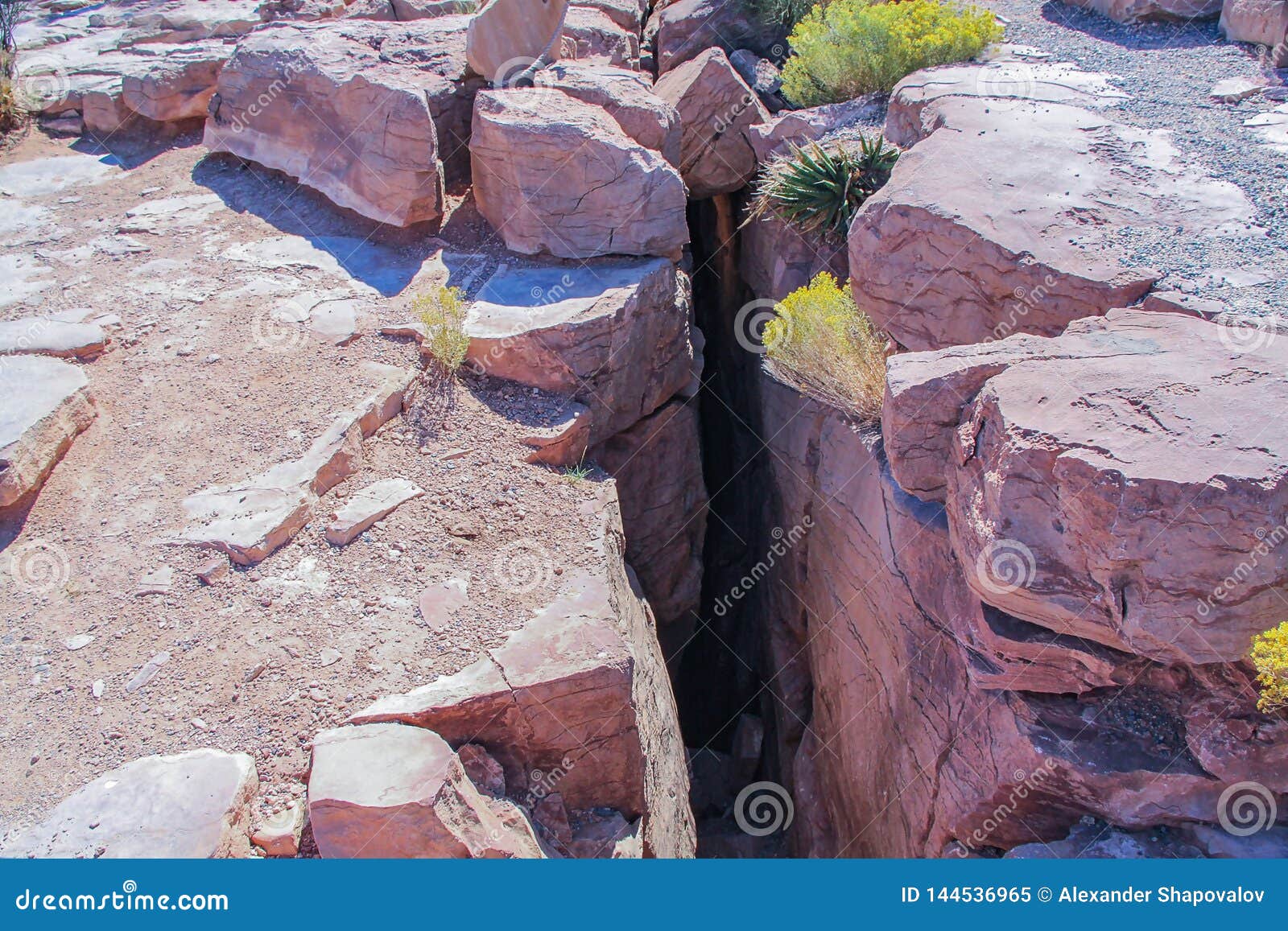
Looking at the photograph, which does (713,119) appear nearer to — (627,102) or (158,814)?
(627,102)

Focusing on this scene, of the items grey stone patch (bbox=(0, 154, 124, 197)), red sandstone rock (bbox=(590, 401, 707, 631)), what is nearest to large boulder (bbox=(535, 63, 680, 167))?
red sandstone rock (bbox=(590, 401, 707, 631))

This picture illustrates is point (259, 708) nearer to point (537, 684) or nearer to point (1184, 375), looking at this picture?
point (537, 684)

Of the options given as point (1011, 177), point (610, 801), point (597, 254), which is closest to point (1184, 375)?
point (1011, 177)

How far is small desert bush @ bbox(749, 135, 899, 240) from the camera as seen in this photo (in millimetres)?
7246

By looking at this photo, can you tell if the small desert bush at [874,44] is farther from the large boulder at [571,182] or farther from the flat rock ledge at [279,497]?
the flat rock ledge at [279,497]

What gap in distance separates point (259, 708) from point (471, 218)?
4.67 meters

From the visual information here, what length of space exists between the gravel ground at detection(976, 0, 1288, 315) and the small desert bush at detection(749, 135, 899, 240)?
5.61 ft

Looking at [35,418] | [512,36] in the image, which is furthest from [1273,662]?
[512,36]

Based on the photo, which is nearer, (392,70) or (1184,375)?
Result: (1184,375)

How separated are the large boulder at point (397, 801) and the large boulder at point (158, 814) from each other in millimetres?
288

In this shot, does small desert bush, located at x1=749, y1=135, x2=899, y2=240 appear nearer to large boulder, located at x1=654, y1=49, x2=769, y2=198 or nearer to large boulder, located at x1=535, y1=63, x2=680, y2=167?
large boulder, located at x1=535, y1=63, x2=680, y2=167

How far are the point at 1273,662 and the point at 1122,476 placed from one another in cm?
84

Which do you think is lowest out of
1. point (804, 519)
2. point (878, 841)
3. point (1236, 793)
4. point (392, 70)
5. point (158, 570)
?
point (878, 841)

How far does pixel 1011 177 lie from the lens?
5.55m
